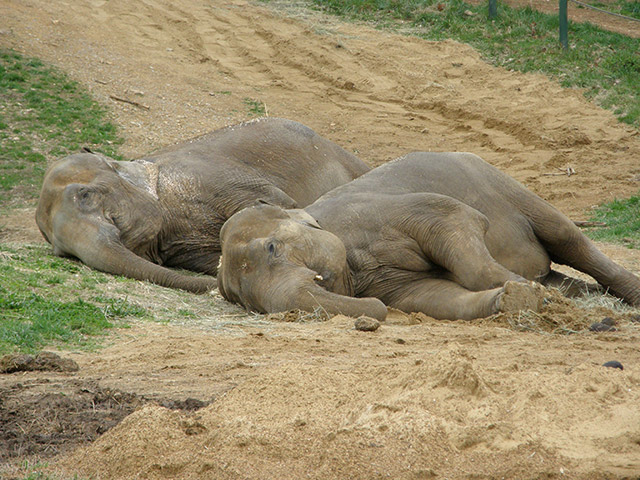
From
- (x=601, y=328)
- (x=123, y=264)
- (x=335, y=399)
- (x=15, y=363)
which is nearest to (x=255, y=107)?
(x=123, y=264)

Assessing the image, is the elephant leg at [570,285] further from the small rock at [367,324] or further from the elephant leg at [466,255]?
the small rock at [367,324]

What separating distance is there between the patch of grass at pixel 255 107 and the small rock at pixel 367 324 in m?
11.9

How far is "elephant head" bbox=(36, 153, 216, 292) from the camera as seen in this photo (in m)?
9.28

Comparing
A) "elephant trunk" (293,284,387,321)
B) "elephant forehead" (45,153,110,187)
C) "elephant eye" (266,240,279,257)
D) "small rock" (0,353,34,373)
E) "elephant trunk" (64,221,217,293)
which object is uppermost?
"elephant eye" (266,240,279,257)

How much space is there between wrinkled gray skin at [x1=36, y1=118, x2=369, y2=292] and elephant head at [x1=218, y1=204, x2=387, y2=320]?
1.26m

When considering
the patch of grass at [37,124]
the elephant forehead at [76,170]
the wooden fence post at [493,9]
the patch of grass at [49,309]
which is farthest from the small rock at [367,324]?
the wooden fence post at [493,9]

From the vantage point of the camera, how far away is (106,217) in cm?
987

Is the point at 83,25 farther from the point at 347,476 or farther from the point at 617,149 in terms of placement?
the point at 347,476

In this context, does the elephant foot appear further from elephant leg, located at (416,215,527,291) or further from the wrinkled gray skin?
the wrinkled gray skin

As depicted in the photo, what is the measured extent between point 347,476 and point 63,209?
624 centimetres

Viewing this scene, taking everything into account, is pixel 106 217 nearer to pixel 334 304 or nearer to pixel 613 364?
pixel 334 304

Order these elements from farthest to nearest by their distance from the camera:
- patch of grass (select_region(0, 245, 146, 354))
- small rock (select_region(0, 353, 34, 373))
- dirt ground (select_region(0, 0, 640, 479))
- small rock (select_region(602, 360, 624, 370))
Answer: patch of grass (select_region(0, 245, 146, 354)), small rock (select_region(0, 353, 34, 373)), small rock (select_region(602, 360, 624, 370)), dirt ground (select_region(0, 0, 640, 479))

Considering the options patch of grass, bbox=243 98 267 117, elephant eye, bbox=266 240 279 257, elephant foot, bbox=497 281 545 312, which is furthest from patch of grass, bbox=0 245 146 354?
patch of grass, bbox=243 98 267 117

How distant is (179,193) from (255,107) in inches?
331
